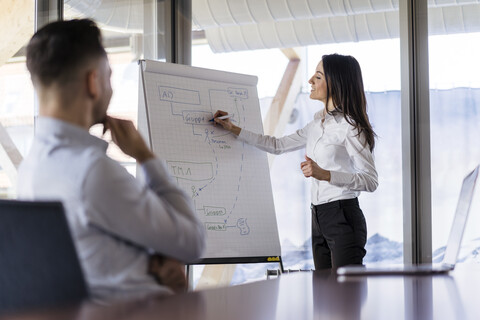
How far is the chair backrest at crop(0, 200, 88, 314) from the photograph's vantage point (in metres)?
0.94

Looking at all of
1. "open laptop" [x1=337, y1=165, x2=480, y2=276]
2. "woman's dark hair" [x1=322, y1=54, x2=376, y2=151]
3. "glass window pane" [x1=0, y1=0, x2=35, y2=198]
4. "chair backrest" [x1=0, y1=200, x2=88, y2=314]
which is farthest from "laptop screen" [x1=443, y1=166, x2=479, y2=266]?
"glass window pane" [x1=0, y1=0, x2=35, y2=198]

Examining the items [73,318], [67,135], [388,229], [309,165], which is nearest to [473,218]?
[388,229]

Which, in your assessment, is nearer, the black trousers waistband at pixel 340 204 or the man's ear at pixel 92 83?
the man's ear at pixel 92 83

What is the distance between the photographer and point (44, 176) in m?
1.16

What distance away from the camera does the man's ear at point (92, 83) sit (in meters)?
1.29

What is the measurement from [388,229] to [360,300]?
3.06 meters

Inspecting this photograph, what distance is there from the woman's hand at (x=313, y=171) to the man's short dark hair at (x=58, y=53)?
1.76 metres

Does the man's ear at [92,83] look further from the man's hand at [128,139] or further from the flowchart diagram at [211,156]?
the flowchart diagram at [211,156]

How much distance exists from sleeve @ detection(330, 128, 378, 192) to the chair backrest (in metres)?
2.13

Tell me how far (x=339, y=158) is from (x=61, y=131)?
6.86 ft

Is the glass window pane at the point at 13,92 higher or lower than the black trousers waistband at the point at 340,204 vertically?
higher

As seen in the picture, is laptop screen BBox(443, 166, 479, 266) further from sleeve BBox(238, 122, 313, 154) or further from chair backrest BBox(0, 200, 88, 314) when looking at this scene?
sleeve BBox(238, 122, 313, 154)

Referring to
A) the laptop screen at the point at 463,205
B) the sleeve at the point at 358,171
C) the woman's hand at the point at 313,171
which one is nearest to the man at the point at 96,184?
the laptop screen at the point at 463,205

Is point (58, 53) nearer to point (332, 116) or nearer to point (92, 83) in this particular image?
point (92, 83)
